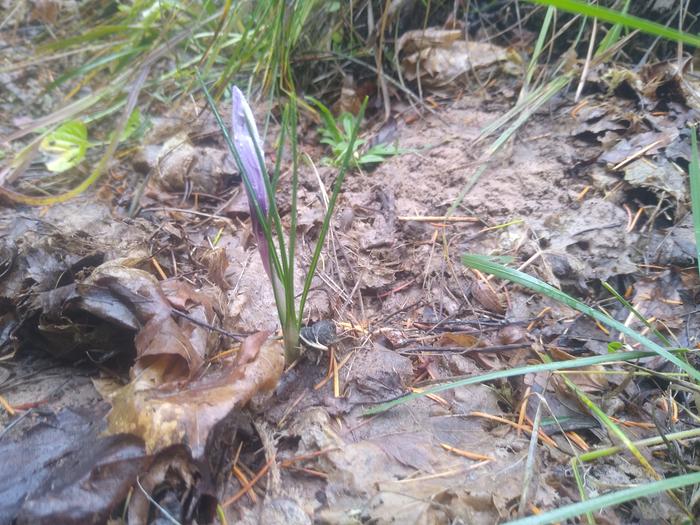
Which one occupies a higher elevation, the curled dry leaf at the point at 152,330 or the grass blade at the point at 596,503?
the curled dry leaf at the point at 152,330

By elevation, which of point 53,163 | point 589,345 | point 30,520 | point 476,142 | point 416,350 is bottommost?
point 589,345

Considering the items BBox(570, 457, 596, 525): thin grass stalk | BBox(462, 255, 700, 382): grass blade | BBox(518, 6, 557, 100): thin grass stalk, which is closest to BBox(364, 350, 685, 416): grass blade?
BBox(462, 255, 700, 382): grass blade

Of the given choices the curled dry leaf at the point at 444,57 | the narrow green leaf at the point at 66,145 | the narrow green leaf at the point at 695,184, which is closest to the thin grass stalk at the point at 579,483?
→ the narrow green leaf at the point at 695,184

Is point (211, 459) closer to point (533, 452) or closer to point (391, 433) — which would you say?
point (391, 433)

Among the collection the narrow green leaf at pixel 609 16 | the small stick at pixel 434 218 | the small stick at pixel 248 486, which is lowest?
the small stick at pixel 434 218

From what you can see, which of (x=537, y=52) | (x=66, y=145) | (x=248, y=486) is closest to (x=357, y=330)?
(x=248, y=486)

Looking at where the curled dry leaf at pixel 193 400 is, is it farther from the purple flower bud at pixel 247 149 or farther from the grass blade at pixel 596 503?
the grass blade at pixel 596 503

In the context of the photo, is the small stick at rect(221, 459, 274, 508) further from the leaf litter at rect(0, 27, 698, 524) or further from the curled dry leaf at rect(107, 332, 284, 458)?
the curled dry leaf at rect(107, 332, 284, 458)

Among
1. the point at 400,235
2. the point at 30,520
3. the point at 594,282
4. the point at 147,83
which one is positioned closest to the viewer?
the point at 30,520

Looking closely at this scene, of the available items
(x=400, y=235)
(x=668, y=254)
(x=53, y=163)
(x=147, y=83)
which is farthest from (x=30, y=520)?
(x=147, y=83)
